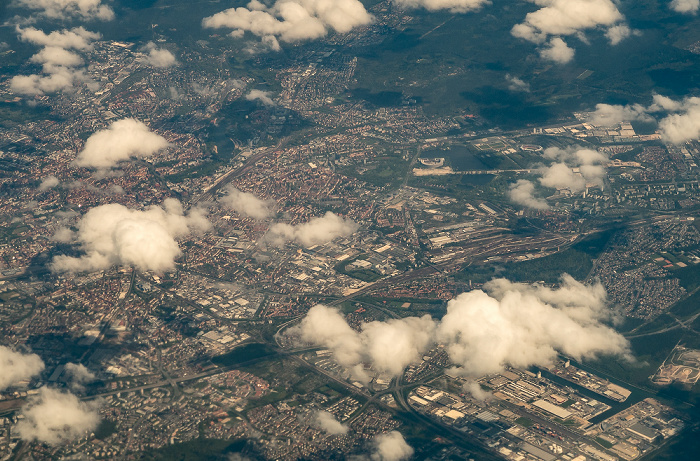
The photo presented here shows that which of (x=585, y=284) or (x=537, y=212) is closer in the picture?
(x=585, y=284)

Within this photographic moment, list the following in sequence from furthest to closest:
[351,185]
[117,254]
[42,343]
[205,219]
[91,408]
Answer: [351,185] < [205,219] < [117,254] < [42,343] < [91,408]

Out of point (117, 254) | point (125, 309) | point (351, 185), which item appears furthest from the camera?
point (351, 185)

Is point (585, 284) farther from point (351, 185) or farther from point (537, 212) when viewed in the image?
point (351, 185)

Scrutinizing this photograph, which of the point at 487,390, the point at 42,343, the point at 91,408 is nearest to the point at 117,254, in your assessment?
the point at 42,343

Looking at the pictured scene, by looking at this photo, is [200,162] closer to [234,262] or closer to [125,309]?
[234,262]

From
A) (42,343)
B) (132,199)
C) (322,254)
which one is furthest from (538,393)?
(132,199)

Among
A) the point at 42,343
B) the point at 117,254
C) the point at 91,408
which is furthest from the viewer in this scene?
the point at 117,254

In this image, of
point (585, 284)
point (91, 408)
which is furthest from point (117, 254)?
point (585, 284)
